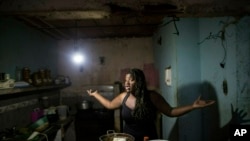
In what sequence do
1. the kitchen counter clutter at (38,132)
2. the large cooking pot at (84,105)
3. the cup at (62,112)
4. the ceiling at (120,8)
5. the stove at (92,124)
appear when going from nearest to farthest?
the ceiling at (120,8), the kitchen counter clutter at (38,132), the cup at (62,112), the stove at (92,124), the large cooking pot at (84,105)

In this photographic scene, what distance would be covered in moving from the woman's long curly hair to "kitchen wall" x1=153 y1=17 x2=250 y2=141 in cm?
98

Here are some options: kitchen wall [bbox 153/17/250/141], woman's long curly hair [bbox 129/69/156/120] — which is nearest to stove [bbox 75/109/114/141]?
kitchen wall [bbox 153/17/250/141]

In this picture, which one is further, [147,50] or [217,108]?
[147,50]

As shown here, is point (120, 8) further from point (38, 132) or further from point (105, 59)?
point (105, 59)

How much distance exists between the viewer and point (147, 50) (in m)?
7.42

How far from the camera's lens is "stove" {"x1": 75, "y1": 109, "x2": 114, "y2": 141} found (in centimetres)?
639

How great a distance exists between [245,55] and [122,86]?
15.4 ft

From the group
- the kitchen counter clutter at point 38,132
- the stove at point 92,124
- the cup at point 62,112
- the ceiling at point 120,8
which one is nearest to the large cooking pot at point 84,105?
the stove at point 92,124

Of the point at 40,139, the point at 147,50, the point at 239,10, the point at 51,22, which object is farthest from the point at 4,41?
the point at 147,50

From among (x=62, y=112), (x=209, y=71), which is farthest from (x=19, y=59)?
(x=209, y=71)

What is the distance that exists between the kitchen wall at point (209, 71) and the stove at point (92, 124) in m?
2.45

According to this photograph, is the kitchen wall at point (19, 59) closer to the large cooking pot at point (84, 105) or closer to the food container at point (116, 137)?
the large cooking pot at point (84, 105)

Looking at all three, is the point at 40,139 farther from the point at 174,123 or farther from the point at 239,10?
the point at 239,10

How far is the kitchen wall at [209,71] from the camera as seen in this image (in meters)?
3.08
